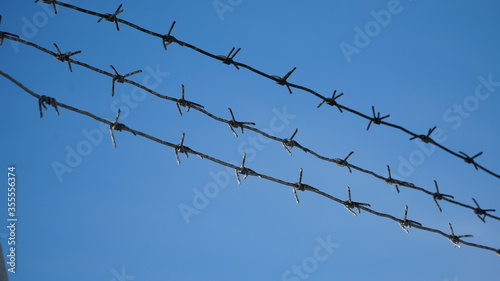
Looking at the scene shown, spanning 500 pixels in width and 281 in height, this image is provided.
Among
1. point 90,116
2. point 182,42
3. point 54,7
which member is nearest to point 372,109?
point 182,42

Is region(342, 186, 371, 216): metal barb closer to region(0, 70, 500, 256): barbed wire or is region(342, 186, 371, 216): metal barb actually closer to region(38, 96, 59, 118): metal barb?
region(0, 70, 500, 256): barbed wire

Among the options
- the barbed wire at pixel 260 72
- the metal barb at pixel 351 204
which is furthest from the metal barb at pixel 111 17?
the metal barb at pixel 351 204

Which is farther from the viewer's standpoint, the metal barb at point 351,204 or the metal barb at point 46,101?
the metal barb at point 351,204

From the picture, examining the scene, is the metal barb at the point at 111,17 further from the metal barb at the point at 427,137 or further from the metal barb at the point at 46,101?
the metal barb at the point at 427,137

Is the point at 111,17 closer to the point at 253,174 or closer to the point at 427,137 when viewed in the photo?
the point at 253,174

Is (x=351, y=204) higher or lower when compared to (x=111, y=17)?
lower

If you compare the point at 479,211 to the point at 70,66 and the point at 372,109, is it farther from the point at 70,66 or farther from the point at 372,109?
the point at 70,66

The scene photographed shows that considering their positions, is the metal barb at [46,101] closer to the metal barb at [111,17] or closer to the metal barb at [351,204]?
the metal barb at [111,17]

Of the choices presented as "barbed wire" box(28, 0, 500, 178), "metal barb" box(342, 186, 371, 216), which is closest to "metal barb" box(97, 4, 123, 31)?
"barbed wire" box(28, 0, 500, 178)

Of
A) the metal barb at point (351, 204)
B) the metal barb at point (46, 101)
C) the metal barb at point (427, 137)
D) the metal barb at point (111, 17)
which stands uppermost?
the metal barb at point (111, 17)

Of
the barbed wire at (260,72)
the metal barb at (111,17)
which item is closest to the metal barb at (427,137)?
the barbed wire at (260,72)

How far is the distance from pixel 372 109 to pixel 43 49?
2305 millimetres

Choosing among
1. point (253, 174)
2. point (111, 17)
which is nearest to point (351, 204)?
point (253, 174)

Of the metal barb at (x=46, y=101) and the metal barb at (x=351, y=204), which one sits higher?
the metal barb at (x=46, y=101)
